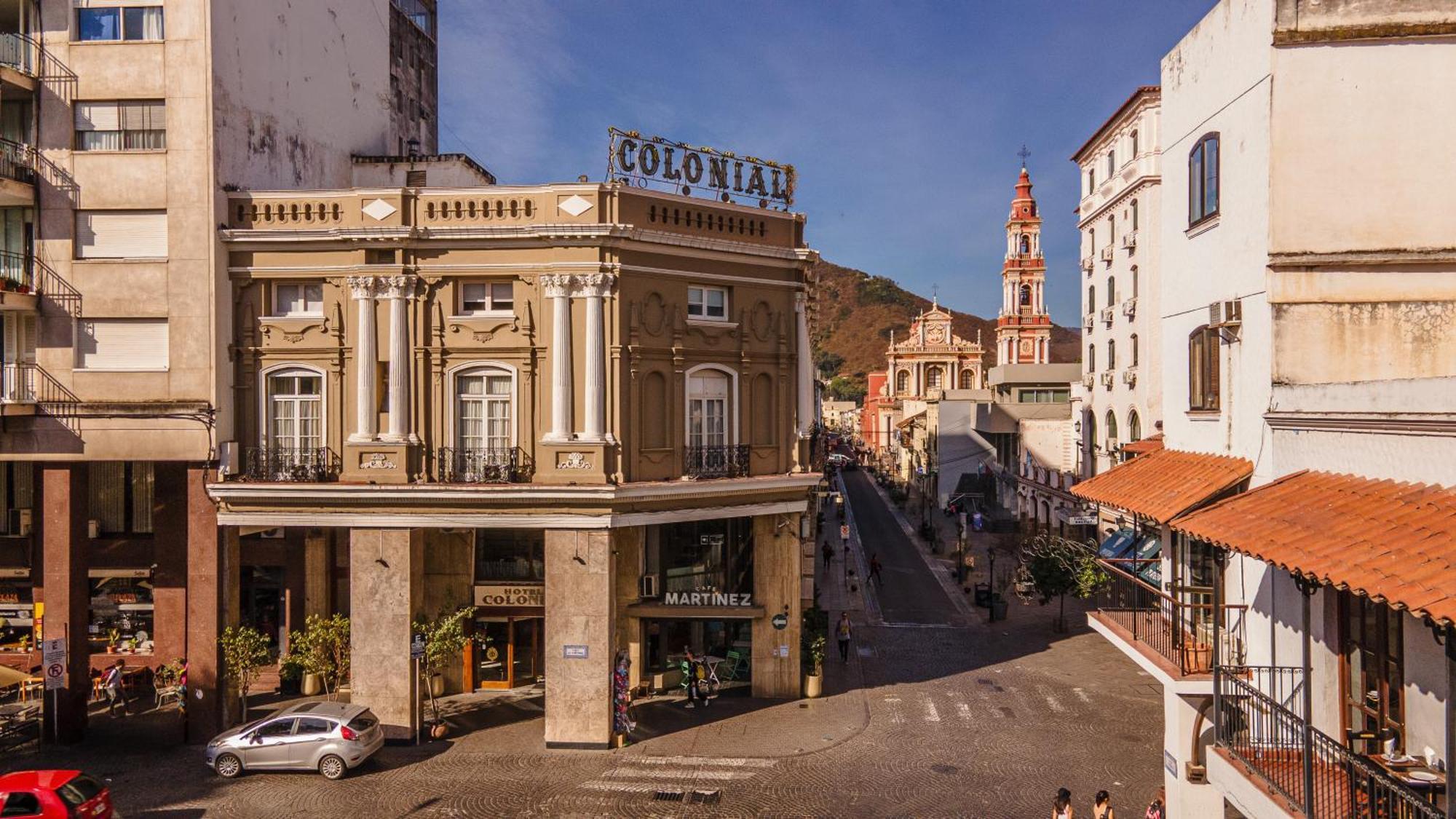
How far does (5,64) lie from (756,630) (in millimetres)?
24965

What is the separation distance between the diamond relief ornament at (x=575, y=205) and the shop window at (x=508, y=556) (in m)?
9.55

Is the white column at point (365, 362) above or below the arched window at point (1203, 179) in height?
below

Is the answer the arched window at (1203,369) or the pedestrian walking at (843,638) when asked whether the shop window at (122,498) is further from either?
the arched window at (1203,369)

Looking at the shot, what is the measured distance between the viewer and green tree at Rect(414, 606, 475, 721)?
23797mm

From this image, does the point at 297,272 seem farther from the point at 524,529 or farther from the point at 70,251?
the point at 524,529

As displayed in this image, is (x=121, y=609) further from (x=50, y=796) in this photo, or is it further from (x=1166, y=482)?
(x=1166, y=482)

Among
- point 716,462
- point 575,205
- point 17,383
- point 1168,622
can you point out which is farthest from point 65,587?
point 1168,622

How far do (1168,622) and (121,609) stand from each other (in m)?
28.9

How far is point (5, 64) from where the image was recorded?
24500 millimetres

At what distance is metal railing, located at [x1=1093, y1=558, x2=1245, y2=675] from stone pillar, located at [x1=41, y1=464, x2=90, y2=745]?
2476 centimetres

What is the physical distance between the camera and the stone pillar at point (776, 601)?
27.0 meters

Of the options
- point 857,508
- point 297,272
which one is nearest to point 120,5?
point 297,272

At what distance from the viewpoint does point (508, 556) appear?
27.8m

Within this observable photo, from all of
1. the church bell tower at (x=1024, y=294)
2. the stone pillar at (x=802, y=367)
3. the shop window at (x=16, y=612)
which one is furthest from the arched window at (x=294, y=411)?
the church bell tower at (x=1024, y=294)
